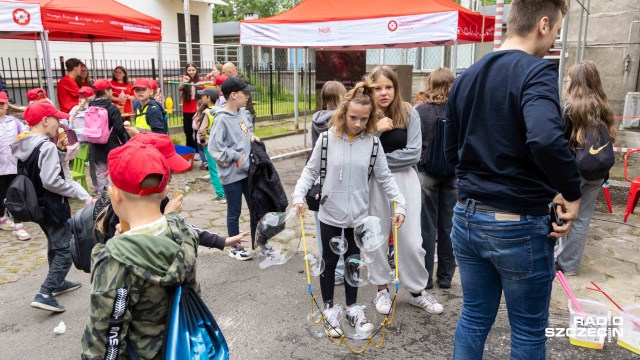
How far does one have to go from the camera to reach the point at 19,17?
687 cm

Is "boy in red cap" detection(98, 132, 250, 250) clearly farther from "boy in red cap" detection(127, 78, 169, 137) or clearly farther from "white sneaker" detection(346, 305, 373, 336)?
"boy in red cap" detection(127, 78, 169, 137)

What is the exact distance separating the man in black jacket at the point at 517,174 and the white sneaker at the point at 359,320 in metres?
1.29

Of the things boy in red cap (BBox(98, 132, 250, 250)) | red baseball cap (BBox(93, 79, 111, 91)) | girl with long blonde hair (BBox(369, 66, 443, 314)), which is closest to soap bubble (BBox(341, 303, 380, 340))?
girl with long blonde hair (BBox(369, 66, 443, 314))

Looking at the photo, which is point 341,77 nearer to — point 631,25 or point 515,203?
point 631,25

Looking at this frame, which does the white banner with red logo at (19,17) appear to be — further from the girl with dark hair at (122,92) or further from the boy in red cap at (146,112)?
the girl with dark hair at (122,92)

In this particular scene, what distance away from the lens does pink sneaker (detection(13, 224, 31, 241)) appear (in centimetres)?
576

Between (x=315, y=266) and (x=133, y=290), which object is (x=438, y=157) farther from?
(x=133, y=290)

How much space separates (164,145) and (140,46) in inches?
718

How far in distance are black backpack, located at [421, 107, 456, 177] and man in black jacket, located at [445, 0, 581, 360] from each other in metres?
1.57

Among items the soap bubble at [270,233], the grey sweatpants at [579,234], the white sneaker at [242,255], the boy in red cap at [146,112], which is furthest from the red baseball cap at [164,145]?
the boy in red cap at [146,112]

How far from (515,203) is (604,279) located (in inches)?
122

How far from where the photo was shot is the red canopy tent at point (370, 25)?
7180 mm

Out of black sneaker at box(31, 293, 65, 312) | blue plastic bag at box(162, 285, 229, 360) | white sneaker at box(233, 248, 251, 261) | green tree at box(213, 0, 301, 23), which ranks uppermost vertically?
green tree at box(213, 0, 301, 23)

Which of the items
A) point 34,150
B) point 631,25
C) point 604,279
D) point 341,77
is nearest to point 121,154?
point 34,150
